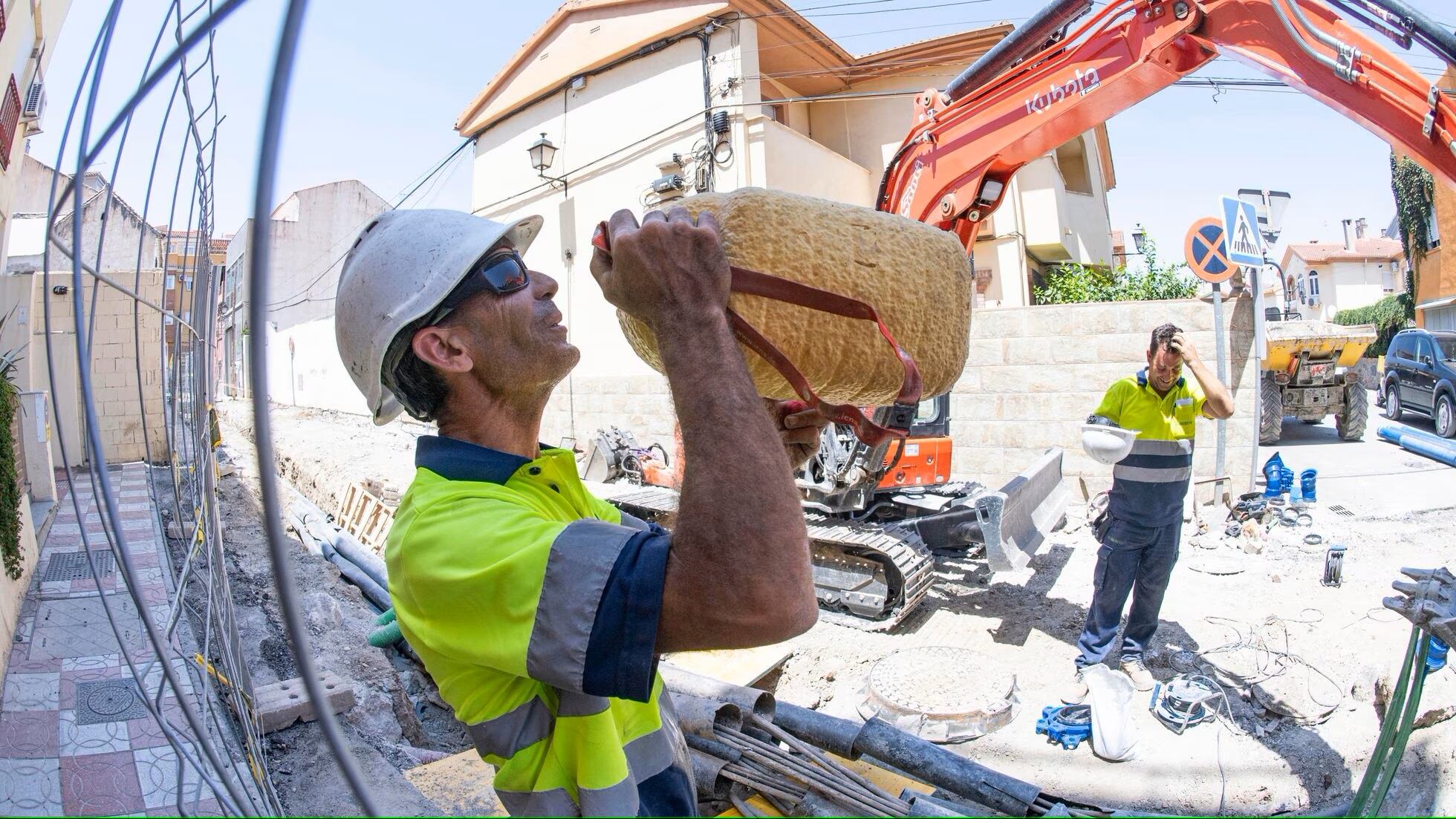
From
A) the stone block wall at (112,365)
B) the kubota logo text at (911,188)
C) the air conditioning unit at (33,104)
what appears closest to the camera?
the air conditioning unit at (33,104)

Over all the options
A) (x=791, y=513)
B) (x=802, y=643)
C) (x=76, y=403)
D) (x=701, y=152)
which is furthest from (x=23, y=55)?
(x=76, y=403)

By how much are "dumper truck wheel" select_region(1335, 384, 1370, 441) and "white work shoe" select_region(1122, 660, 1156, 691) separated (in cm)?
1034

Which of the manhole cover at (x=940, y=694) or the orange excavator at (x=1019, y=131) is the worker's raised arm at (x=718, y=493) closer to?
the orange excavator at (x=1019, y=131)

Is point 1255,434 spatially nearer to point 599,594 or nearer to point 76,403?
point 599,594

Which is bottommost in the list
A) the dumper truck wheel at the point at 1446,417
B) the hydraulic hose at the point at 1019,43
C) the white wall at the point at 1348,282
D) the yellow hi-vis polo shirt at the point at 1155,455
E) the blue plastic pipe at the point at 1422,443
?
the blue plastic pipe at the point at 1422,443

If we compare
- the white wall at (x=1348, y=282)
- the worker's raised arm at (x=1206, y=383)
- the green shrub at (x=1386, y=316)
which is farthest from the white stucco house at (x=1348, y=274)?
the worker's raised arm at (x=1206, y=383)

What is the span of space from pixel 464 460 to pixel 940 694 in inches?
156

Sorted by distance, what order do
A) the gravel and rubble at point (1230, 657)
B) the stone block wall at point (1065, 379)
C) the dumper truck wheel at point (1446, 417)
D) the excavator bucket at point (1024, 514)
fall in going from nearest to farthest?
the gravel and rubble at point (1230, 657)
the excavator bucket at point (1024, 514)
the stone block wall at point (1065, 379)
the dumper truck wheel at point (1446, 417)

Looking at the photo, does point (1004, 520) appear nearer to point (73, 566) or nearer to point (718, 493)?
point (718, 493)

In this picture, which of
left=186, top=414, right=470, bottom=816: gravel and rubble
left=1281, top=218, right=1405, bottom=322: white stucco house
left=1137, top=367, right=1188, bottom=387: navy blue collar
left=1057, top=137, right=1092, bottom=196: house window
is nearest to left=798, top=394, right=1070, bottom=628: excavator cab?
left=1137, top=367, right=1188, bottom=387: navy blue collar

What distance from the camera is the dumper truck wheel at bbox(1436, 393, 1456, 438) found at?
11.6 metres

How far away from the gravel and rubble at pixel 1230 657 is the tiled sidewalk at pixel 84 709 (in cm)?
104

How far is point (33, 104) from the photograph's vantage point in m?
4.41

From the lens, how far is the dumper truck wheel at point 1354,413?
483 inches
